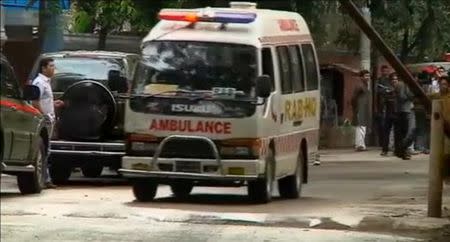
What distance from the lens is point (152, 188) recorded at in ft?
45.2

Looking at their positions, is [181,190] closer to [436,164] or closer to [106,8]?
[436,164]

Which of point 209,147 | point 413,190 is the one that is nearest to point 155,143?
point 209,147

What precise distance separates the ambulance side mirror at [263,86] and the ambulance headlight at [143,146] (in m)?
1.32

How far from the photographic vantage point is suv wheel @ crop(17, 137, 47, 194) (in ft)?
43.0

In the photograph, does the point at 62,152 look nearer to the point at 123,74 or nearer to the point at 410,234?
the point at 123,74

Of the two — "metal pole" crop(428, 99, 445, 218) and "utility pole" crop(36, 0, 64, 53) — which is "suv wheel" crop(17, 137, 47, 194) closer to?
"metal pole" crop(428, 99, 445, 218)

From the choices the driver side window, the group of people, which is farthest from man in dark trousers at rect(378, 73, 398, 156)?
the driver side window

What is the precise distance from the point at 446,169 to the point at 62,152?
17.3 feet

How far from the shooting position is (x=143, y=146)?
1334 centimetres

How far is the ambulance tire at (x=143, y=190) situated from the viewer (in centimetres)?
1369

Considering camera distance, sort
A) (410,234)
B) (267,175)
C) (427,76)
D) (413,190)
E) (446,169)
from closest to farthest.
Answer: (410,234) < (446,169) < (267,175) < (413,190) < (427,76)

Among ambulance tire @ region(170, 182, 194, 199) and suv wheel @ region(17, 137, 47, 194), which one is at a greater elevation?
suv wheel @ region(17, 137, 47, 194)

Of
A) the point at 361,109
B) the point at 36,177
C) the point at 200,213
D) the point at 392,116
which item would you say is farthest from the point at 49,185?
the point at 361,109

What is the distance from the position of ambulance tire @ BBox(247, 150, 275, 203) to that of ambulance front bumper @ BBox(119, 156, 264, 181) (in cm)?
27
